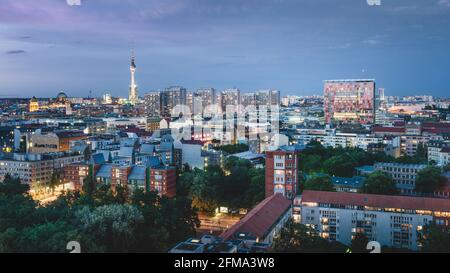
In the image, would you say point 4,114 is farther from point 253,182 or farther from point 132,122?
point 253,182

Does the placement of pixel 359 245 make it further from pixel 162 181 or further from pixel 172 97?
pixel 172 97

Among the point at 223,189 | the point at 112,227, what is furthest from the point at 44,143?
the point at 112,227

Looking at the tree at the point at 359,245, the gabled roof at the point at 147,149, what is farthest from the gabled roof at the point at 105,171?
the tree at the point at 359,245

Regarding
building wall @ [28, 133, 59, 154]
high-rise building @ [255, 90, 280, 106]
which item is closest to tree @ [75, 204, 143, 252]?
building wall @ [28, 133, 59, 154]

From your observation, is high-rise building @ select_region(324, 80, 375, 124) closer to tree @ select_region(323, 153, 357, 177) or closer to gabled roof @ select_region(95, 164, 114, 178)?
tree @ select_region(323, 153, 357, 177)

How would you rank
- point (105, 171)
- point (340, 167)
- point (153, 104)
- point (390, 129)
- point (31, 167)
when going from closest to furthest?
point (105, 171) → point (31, 167) → point (340, 167) → point (390, 129) → point (153, 104)
